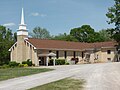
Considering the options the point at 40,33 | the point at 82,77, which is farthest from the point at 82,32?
the point at 82,77

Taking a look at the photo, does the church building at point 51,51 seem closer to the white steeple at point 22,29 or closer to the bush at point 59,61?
the white steeple at point 22,29

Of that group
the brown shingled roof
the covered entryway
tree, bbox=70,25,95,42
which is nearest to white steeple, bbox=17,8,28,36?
the brown shingled roof

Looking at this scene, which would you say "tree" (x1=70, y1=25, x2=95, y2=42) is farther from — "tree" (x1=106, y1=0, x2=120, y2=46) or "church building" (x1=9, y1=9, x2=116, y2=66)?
"tree" (x1=106, y1=0, x2=120, y2=46)

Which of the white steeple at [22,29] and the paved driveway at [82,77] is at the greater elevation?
the white steeple at [22,29]

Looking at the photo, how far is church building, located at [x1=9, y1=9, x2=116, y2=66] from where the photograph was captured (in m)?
55.1

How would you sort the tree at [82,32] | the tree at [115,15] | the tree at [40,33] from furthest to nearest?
1. the tree at [40,33]
2. the tree at [82,32]
3. the tree at [115,15]

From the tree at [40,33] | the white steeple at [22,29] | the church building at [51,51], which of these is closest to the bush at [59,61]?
the church building at [51,51]

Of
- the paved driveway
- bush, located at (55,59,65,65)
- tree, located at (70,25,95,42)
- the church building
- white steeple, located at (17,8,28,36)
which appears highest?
tree, located at (70,25,95,42)

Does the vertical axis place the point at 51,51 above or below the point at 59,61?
above

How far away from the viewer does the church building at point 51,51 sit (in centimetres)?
5506

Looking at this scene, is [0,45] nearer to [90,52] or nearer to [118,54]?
[90,52]

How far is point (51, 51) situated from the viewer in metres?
57.4

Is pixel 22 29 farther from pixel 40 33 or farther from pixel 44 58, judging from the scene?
pixel 40 33

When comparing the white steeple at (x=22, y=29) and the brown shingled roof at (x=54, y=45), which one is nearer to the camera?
the brown shingled roof at (x=54, y=45)
